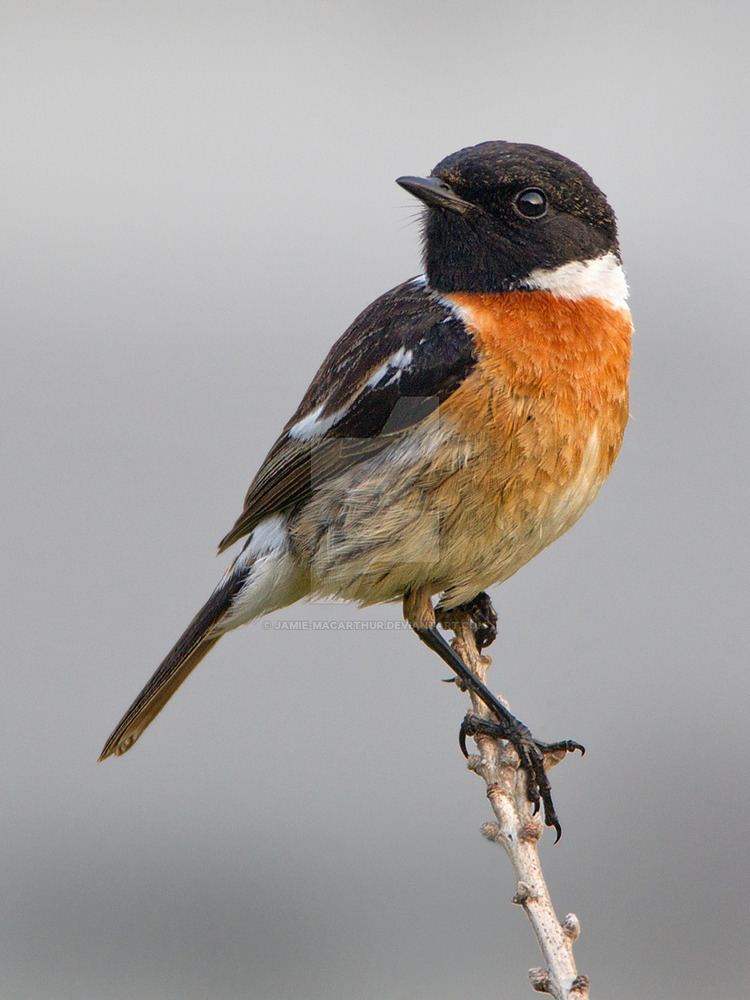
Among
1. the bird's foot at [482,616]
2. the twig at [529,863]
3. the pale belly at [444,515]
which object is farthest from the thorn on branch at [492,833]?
the bird's foot at [482,616]

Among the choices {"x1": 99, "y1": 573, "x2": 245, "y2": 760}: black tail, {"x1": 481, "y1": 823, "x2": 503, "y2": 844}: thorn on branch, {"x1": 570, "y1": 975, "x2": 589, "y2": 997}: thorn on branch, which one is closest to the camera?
{"x1": 570, "y1": 975, "x2": 589, "y2": 997}: thorn on branch

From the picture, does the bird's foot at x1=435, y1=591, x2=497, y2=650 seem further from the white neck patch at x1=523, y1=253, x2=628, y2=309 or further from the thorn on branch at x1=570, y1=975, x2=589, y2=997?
the thorn on branch at x1=570, y1=975, x2=589, y2=997

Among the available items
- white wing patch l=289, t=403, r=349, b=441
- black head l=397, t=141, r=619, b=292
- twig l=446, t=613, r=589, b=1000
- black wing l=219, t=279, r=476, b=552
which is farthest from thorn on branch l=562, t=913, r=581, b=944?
black head l=397, t=141, r=619, b=292

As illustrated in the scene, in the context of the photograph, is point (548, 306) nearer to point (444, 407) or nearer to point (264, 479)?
point (444, 407)

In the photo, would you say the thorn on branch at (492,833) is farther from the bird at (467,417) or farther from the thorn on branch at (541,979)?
the bird at (467,417)

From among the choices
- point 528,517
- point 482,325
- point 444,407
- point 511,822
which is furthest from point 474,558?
point 511,822

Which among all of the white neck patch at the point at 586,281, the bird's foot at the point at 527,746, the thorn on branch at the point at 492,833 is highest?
the white neck patch at the point at 586,281
